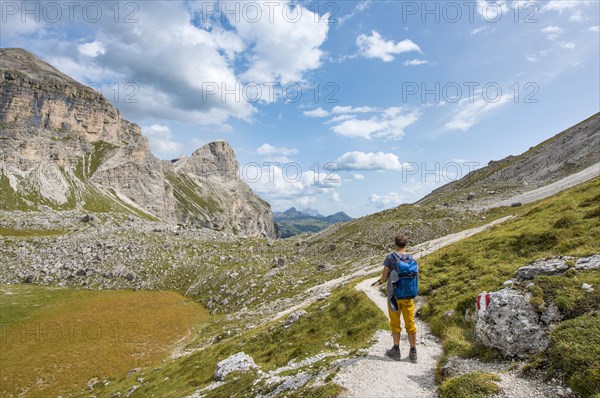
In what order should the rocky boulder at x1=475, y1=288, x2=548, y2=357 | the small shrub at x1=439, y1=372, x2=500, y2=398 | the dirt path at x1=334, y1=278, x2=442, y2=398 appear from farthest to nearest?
the rocky boulder at x1=475, y1=288, x2=548, y2=357 < the dirt path at x1=334, y1=278, x2=442, y2=398 < the small shrub at x1=439, y1=372, x2=500, y2=398

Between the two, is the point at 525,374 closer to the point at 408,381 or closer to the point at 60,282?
the point at 408,381

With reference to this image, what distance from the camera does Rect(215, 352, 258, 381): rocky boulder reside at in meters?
22.8

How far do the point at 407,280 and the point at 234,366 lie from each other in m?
16.5

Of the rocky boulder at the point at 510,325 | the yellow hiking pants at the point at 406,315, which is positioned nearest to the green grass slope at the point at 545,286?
the rocky boulder at the point at 510,325

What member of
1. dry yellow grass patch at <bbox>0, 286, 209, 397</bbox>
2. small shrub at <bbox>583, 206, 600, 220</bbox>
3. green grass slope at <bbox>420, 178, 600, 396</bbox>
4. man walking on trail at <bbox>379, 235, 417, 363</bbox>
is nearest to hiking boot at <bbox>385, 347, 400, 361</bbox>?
man walking on trail at <bbox>379, 235, 417, 363</bbox>

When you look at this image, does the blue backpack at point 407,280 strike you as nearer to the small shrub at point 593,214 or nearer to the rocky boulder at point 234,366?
the rocky boulder at point 234,366

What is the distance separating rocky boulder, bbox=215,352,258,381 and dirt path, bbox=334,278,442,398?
1077cm

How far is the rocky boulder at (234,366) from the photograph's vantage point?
74.7 feet

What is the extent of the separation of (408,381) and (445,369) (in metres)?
1.51

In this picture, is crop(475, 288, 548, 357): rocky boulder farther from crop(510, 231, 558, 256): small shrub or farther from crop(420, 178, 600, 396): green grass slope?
crop(510, 231, 558, 256): small shrub

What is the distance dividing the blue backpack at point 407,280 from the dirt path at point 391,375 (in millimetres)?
3057

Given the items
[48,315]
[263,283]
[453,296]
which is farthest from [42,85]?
[453,296]

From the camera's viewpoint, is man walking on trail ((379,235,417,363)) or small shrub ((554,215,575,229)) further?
small shrub ((554,215,575,229))

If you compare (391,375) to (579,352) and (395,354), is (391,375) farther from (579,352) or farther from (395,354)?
(579,352)
